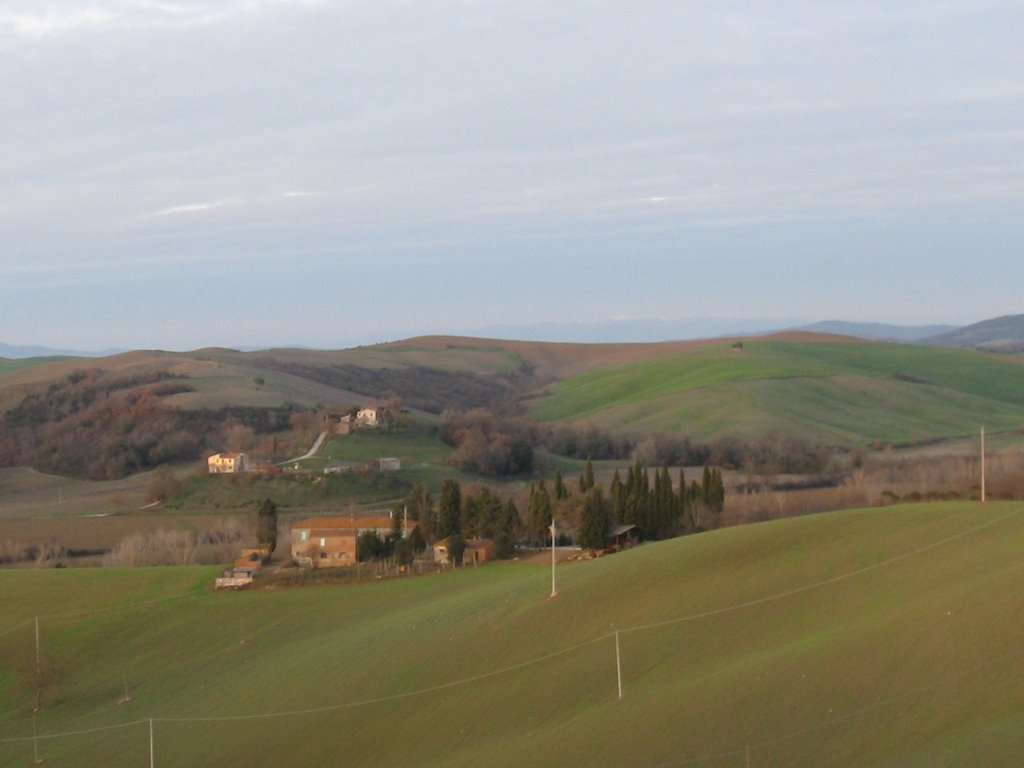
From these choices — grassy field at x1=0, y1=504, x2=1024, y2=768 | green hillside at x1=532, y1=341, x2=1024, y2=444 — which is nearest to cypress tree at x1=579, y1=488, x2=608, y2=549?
grassy field at x1=0, y1=504, x2=1024, y2=768

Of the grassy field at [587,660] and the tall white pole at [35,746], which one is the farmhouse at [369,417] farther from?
the tall white pole at [35,746]

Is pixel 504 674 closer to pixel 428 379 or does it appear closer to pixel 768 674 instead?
pixel 768 674

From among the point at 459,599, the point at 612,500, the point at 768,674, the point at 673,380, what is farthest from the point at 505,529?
the point at 673,380

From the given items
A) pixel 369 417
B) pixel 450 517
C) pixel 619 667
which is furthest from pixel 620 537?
pixel 369 417

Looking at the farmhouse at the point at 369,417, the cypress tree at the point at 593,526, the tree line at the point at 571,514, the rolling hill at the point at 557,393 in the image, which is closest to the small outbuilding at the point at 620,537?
the tree line at the point at 571,514

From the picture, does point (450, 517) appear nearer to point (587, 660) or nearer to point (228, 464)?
point (587, 660)

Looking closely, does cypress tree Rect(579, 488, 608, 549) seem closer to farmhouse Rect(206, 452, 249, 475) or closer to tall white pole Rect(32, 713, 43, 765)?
tall white pole Rect(32, 713, 43, 765)
